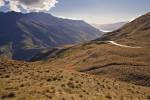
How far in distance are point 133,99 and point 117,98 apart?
2109 mm

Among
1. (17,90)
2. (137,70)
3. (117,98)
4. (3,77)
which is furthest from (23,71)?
(137,70)

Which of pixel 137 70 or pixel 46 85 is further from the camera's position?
pixel 137 70

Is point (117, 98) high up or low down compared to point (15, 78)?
down

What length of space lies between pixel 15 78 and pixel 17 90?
17.5 feet

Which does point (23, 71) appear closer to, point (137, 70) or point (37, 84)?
point (37, 84)

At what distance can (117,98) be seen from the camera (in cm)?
2922

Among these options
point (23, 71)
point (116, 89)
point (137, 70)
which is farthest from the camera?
point (137, 70)

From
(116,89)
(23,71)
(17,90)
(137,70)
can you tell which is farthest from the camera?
(137,70)

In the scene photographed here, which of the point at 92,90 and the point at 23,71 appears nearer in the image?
the point at 92,90

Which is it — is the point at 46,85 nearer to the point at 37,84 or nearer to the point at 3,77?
the point at 37,84

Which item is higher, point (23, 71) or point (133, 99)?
point (23, 71)

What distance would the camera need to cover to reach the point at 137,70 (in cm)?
6644

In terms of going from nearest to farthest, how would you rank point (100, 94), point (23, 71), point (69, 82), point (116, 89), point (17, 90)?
1. point (17, 90)
2. point (100, 94)
3. point (69, 82)
4. point (116, 89)
5. point (23, 71)

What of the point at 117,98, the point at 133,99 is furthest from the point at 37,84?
the point at 133,99
